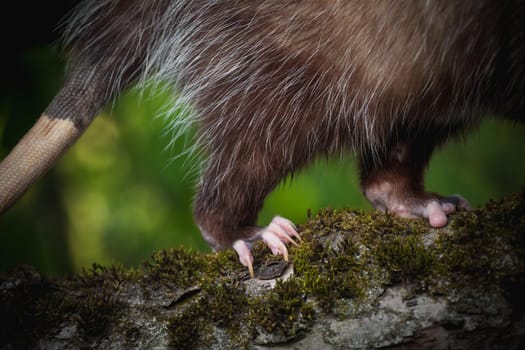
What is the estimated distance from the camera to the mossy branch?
152 cm

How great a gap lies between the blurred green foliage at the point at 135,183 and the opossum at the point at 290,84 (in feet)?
1.24

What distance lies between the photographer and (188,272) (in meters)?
1.82

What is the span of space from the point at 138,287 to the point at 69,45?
131 centimetres

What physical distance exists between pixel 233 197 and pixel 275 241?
53 cm

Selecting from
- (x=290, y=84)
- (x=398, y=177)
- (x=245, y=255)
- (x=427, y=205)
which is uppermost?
(x=290, y=84)

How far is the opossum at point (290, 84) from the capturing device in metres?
2.13

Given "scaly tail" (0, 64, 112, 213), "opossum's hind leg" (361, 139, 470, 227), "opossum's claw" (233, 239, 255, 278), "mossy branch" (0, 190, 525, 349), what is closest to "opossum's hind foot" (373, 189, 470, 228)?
"opossum's hind leg" (361, 139, 470, 227)

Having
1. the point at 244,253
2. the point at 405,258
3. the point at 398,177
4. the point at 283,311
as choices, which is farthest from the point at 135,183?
the point at 405,258

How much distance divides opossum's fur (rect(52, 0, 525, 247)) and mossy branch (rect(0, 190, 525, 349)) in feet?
1.70

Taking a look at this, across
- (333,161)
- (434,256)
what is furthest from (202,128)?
(434,256)

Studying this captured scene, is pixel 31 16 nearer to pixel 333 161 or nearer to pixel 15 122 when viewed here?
pixel 15 122

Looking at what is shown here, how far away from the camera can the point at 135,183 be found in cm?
368

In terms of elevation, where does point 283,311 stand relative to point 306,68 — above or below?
below

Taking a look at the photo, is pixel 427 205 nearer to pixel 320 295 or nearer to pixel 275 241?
pixel 275 241
